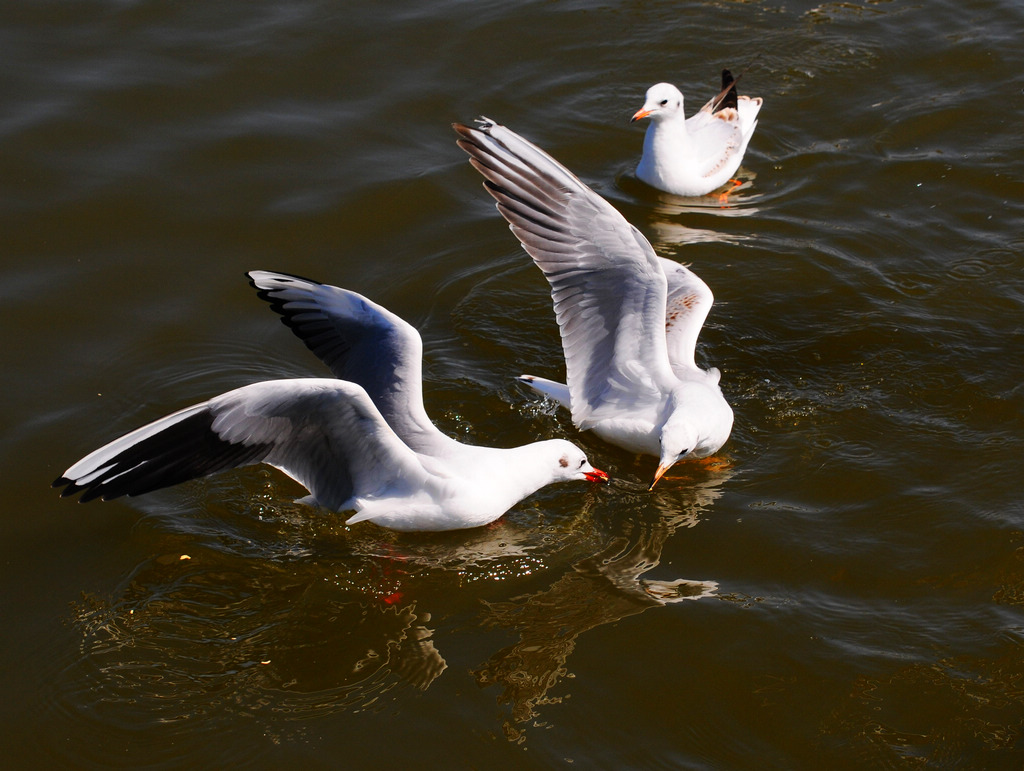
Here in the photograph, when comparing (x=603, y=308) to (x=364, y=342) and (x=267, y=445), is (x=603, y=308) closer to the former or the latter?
(x=364, y=342)

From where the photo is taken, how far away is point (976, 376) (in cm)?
664

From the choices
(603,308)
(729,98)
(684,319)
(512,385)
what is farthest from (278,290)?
(729,98)

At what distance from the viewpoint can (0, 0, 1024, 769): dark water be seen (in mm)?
4621

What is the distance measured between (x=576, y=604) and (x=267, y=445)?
5.42 feet

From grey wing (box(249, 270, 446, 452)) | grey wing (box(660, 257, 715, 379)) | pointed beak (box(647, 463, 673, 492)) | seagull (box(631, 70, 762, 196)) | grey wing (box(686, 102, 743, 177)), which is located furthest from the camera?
grey wing (box(686, 102, 743, 177))

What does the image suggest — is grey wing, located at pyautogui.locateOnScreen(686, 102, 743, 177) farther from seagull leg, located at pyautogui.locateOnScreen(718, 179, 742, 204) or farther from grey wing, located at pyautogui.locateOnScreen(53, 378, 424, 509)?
grey wing, located at pyautogui.locateOnScreen(53, 378, 424, 509)

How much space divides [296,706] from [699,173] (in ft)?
18.4

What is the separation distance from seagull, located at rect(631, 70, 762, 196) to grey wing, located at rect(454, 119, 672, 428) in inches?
99.8

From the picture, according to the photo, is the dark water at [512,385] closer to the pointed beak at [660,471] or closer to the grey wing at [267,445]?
the pointed beak at [660,471]

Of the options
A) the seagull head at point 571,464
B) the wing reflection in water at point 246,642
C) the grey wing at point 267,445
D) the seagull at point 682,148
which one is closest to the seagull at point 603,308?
the seagull head at point 571,464

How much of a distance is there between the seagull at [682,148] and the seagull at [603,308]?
2346 mm

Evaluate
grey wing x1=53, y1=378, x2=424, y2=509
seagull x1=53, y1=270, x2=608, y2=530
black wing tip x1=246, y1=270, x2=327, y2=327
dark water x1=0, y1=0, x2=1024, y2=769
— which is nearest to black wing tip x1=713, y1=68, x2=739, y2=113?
dark water x1=0, y1=0, x2=1024, y2=769

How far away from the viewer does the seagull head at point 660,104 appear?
8.66m

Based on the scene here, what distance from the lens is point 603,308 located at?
6.33 m
